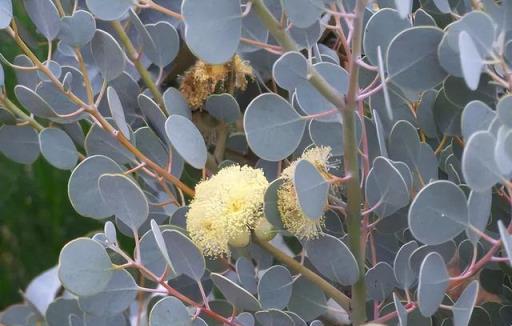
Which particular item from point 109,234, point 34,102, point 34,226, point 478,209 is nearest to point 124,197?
point 109,234

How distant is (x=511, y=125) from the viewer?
1.44 feet

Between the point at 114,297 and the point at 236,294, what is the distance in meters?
0.09

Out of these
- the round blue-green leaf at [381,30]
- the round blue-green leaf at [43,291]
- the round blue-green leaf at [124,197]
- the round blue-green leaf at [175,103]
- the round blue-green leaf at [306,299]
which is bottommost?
the round blue-green leaf at [43,291]

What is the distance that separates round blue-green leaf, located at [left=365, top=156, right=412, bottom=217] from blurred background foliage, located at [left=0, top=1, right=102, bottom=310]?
3.17 ft

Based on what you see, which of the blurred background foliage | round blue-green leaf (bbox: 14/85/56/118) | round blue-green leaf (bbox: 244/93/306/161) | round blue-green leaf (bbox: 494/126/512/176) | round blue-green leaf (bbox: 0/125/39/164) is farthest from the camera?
the blurred background foliage

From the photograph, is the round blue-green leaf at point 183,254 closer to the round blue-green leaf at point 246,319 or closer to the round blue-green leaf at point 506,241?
the round blue-green leaf at point 246,319

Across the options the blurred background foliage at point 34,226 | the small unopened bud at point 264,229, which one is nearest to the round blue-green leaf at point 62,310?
the small unopened bud at point 264,229

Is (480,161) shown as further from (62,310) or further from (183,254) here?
(62,310)

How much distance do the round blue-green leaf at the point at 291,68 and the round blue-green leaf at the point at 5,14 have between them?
23 cm

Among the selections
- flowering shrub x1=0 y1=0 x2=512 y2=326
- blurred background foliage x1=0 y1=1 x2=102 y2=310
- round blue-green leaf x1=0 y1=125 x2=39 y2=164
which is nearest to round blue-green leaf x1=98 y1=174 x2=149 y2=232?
flowering shrub x1=0 y1=0 x2=512 y2=326

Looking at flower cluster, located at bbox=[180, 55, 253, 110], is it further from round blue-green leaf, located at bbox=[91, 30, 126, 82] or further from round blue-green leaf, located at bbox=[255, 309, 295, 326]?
round blue-green leaf, located at bbox=[255, 309, 295, 326]

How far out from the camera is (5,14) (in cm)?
59

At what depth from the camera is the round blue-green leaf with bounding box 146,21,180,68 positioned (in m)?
0.65

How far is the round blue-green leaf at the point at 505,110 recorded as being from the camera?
433 millimetres
